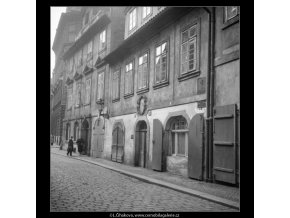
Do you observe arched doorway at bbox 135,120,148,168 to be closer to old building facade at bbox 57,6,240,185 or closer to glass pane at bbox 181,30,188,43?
old building facade at bbox 57,6,240,185

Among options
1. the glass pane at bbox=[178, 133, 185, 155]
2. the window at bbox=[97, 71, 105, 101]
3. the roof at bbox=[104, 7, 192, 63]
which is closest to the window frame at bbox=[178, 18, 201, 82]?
the roof at bbox=[104, 7, 192, 63]

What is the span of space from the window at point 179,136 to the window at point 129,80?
12.1 feet

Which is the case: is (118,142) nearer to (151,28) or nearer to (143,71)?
(143,71)

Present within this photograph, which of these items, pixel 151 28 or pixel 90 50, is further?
pixel 90 50

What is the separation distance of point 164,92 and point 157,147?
2.01m

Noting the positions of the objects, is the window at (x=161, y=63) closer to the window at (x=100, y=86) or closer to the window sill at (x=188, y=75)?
the window sill at (x=188, y=75)

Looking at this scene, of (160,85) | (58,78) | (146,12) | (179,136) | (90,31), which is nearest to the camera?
(179,136)

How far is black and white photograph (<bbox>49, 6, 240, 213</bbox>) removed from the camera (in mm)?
6637

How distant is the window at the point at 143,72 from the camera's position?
13.1m

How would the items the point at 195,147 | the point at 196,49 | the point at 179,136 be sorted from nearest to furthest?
the point at 195,147
the point at 196,49
the point at 179,136

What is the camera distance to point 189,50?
10289 mm

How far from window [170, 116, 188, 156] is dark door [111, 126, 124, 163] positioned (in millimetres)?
4349

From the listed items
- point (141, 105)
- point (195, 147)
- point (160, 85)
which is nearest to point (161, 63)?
point (160, 85)
